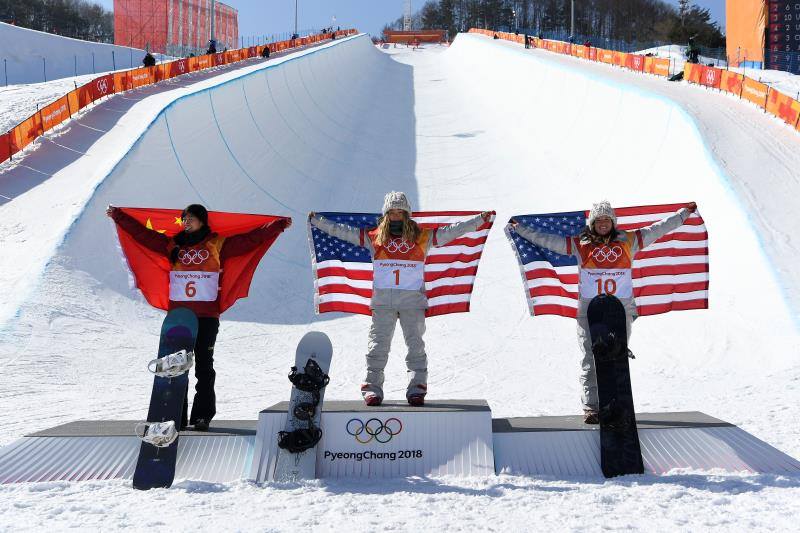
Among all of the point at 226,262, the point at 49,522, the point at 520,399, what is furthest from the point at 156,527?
the point at 520,399

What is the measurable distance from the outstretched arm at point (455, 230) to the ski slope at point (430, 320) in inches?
64.6

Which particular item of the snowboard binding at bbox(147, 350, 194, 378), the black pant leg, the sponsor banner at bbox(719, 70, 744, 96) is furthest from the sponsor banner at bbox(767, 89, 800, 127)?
the snowboard binding at bbox(147, 350, 194, 378)

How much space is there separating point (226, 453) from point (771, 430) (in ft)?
11.9

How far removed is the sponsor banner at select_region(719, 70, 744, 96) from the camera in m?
18.7

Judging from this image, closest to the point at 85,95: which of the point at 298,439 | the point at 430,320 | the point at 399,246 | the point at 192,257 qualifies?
the point at 430,320

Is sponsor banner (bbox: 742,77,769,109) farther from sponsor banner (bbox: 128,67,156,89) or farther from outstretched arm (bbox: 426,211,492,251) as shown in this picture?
sponsor banner (bbox: 128,67,156,89)

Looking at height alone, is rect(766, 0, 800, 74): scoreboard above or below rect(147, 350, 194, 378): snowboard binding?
above

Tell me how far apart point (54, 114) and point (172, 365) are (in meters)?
13.9

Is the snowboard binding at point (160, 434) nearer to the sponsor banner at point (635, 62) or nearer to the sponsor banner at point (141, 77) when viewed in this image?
the sponsor banner at point (141, 77)

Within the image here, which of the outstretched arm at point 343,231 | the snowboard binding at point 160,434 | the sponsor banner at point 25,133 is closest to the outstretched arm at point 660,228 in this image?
the outstretched arm at point 343,231

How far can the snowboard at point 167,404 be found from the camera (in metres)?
4.41

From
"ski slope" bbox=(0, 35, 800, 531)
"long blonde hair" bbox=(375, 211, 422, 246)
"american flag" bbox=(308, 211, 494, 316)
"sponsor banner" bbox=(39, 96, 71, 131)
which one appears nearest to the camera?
"ski slope" bbox=(0, 35, 800, 531)

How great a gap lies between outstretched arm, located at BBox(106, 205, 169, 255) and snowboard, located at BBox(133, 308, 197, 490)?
2.10 ft

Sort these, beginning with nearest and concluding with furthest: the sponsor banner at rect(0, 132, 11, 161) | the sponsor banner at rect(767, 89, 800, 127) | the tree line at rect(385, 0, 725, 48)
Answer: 1. the sponsor banner at rect(0, 132, 11, 161)
2. the sponsor banner at rect(767, 89, 800, 127)
3. the tree line at rect(385, 0, 725, 48)
